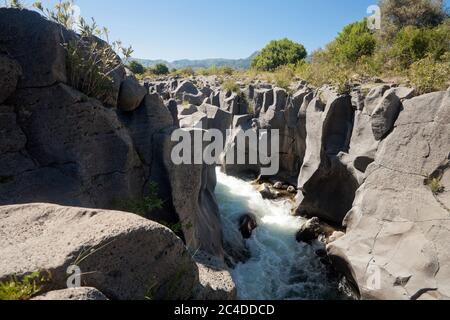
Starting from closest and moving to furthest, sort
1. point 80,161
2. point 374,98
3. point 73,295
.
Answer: point 73,295
point 80,161
point 374,98

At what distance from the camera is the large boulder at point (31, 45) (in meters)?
4.45

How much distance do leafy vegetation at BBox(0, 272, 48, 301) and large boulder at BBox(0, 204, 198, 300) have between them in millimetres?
46

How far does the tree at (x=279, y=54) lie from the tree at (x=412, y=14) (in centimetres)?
1999

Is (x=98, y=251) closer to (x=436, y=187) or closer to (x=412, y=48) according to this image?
(x=436, y=187)

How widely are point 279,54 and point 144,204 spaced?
46691mm

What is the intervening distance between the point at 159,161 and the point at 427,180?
18.3 feet

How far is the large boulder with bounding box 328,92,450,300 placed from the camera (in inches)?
237

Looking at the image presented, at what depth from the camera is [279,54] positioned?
47.7 metres

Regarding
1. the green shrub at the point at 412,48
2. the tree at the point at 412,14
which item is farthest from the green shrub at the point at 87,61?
the tree at the point at 412,14

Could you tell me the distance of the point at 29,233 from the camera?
2.76 metres

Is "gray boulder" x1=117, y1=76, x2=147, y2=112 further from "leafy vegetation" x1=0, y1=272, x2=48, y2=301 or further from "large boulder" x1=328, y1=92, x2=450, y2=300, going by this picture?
"large boulder" x1=328, y1=92, x2=450, y2=300

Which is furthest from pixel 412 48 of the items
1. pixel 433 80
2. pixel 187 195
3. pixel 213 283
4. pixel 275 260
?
pixel 213 283

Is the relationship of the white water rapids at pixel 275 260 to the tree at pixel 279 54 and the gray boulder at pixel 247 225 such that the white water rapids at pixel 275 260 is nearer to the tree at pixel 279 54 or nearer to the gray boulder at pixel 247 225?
the gray boulder at pixel 247 225

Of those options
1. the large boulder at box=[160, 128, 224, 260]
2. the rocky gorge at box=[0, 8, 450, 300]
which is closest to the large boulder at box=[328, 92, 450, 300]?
the rocky gorge at box=[0, 8, 450, 300]
